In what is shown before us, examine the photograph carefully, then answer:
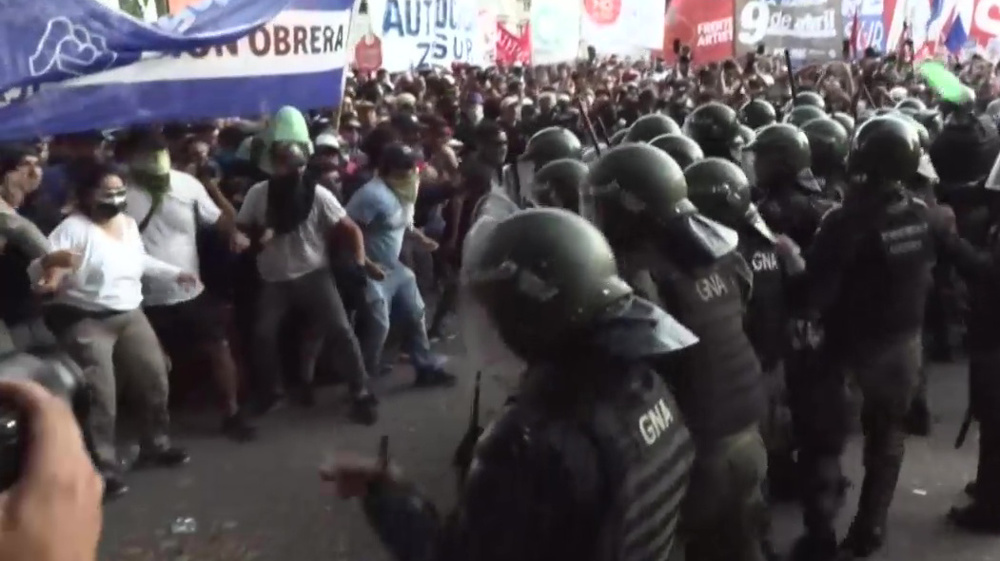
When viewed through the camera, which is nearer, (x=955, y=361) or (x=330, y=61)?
(x=330, y=61)

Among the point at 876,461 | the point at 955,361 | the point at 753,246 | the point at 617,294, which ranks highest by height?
the point at 617,294

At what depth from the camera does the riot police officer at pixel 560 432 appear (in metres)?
2.30

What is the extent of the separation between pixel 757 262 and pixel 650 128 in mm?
1870

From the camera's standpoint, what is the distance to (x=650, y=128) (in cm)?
626

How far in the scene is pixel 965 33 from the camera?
18.7m

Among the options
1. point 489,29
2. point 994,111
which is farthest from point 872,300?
point 489,29

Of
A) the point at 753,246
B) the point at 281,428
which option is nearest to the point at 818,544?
the point at 753,246

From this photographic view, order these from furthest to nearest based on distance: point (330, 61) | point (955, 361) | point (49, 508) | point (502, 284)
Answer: point (955, 361)
point (330, 61)
point (502, 284)
point (49, 508)

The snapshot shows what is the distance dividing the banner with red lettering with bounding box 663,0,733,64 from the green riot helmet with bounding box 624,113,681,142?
21.5 feet

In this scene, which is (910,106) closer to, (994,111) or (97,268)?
(994,111)

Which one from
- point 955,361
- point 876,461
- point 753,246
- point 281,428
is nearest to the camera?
point 753,246

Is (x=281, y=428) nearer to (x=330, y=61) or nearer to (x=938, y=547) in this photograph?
(x=330, y=61)

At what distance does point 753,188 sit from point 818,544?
185 cm

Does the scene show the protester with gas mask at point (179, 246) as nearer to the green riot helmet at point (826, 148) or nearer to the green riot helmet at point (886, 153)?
the green riot helmet at point (826, 148)
